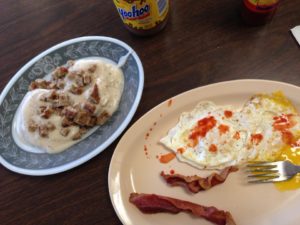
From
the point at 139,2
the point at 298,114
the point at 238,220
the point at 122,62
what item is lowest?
the point at 238,220

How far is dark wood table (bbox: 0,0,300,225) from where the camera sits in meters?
0.86

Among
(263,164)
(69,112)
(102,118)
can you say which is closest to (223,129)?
(263,164)

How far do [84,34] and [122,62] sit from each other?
26cm

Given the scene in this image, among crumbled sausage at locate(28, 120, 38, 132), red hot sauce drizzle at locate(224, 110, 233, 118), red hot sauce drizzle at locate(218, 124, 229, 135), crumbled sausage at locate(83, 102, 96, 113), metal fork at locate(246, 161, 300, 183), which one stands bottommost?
metal fork at locate(246, 161, 300, 183)

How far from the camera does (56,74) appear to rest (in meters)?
1.02

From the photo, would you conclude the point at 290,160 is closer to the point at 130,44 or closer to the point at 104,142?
the point at 104,142

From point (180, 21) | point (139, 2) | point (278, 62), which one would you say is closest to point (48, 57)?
point (139, 2)

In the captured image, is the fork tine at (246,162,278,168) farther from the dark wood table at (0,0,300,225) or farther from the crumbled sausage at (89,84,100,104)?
the crumbled sausage at (89,84,100,104)

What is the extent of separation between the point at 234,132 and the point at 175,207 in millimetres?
290

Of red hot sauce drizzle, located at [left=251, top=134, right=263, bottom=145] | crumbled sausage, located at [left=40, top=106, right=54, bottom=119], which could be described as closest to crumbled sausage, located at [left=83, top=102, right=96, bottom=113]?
crumbled sausage, located at [left=40, top=106, right=54, bottom=119]

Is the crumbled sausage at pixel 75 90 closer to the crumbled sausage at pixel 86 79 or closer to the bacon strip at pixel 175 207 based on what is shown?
the crumbled sausage at pixel 86 79

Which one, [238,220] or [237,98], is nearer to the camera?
[238,220]

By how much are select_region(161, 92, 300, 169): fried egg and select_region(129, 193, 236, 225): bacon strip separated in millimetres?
123

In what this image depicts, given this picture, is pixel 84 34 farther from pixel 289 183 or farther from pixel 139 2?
pixel 289 183
